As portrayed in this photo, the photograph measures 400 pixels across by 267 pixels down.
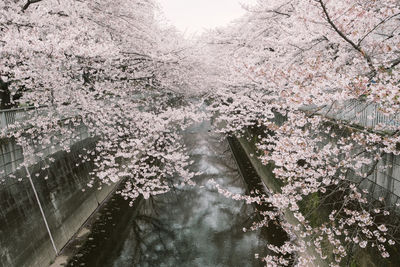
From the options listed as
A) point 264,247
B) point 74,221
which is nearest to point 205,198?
point 264,247

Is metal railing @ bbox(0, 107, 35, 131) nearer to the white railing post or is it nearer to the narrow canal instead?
the white railing post

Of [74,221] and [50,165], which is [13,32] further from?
[74,221]

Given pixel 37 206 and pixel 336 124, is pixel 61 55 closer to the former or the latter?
pixel 37 206

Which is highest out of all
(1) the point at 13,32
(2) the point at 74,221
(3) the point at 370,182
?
(1) the point at 13,32

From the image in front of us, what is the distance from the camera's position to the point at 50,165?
11352mm

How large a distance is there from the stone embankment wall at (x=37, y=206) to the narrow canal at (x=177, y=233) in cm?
108

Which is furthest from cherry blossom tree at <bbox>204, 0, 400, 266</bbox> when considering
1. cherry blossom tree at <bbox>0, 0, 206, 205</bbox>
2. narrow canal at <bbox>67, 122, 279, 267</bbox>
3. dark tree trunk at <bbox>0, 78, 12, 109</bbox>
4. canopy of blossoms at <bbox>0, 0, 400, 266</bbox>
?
dark tree trunk at <bbox>0, 78, 12, 109</bbox>

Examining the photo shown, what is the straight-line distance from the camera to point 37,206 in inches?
394

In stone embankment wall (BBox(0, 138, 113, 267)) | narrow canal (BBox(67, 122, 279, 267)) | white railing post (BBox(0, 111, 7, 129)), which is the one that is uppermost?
white railing post (BBox(0, 111, 7, 129))

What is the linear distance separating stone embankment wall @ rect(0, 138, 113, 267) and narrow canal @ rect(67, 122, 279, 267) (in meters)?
1.08

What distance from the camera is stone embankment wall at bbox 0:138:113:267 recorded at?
28.0 feet

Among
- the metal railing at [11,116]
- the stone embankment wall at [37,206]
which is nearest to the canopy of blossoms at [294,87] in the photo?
the metal railing at [11,116]

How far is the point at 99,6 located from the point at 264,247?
1258cm

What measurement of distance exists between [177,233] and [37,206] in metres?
5.94
